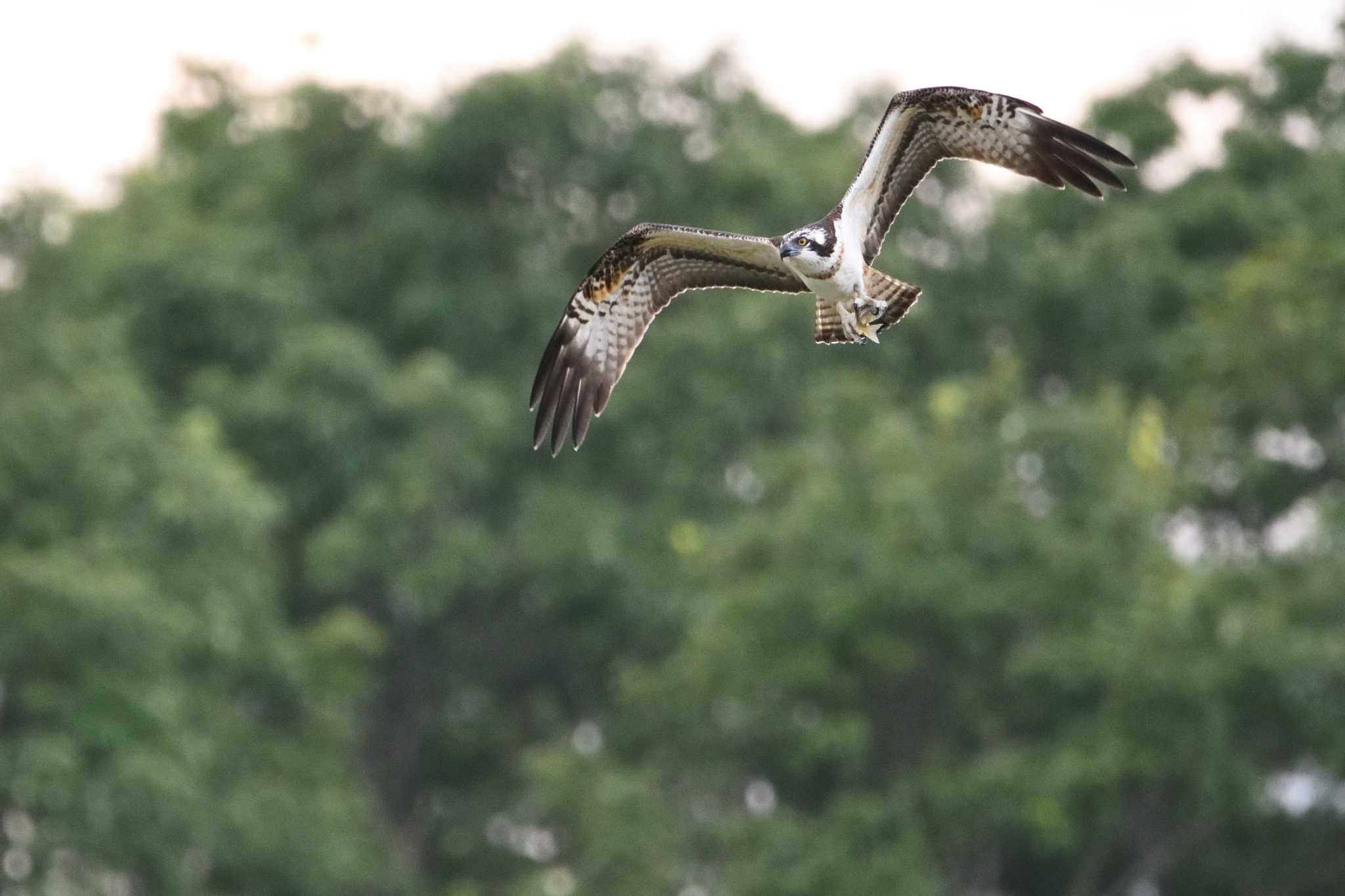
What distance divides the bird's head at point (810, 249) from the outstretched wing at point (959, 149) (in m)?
0.22

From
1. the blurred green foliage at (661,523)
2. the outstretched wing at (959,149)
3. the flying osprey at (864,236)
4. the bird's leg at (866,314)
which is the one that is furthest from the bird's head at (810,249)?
the blurred green foliage at (661,523)

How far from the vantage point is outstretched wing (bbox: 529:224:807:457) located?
1731 cm

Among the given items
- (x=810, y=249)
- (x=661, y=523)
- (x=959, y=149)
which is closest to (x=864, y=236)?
(x=810, y=249)

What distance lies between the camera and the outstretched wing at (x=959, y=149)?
1639 centimetres

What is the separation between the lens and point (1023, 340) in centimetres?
4159

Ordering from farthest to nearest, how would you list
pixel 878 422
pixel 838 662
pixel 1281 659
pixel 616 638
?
pixel 616 638 → pixel 878 422 → pixel 838 662 → pixel 1281 659

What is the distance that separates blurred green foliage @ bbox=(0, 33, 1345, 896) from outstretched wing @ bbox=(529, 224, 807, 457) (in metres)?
13.8

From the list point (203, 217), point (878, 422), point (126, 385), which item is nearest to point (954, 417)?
point (878, 422)

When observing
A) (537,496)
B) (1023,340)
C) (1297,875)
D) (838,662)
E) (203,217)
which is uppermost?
(203,217)

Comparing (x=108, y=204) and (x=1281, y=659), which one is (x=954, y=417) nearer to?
(x=1281, y=659)

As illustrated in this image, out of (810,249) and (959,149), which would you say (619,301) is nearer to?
(810,249)

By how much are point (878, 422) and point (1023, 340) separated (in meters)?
6.89

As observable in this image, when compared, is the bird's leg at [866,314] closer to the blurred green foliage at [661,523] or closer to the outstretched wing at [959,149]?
the outstretched wing at [959,149]

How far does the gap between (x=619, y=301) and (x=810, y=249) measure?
6.95 feet
